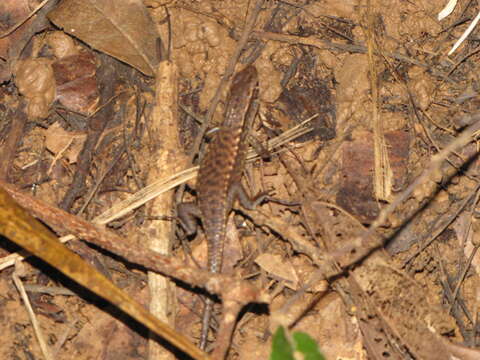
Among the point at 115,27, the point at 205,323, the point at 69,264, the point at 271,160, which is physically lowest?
the point at 205,323

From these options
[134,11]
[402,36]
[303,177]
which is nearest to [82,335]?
[303,177]

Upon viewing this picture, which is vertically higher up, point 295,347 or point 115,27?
point 115,27

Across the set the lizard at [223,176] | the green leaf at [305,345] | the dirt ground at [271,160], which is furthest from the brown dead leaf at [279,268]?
the green leaf at [305,345]

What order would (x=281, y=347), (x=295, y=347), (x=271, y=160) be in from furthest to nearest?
1. (x=271, y=160)
2. (x=281, y=347)
3. (x=295, y=347)

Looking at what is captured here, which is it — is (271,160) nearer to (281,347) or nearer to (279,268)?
(279,268)

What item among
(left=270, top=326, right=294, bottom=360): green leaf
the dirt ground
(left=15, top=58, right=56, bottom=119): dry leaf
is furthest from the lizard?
(left=15, top=58, right=56, bottom=119): dry leaf

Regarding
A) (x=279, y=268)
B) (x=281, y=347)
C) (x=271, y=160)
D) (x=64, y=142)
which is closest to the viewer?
(x=281, y=347)

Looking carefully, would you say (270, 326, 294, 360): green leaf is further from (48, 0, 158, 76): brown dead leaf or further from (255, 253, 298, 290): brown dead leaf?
(48, 0, 158, 76): brown dead leaf

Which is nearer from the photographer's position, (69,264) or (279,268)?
(69,264)

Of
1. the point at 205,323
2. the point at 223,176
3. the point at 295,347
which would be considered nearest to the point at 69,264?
the point at 205,323
